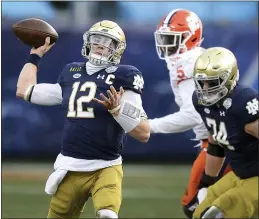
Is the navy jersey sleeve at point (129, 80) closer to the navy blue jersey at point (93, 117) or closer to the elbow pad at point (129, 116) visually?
the navy blue jersey at point (93, 117)

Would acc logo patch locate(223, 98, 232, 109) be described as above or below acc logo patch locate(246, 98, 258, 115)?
below

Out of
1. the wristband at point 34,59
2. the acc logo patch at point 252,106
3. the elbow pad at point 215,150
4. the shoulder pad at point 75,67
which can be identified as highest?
the wristband at point 34,59

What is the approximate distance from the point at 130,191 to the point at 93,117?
4.26m

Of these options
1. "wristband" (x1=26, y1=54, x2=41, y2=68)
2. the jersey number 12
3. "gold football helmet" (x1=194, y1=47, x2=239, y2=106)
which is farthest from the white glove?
"wristband" (x1=26, y1=54, x2=41, y2=68)

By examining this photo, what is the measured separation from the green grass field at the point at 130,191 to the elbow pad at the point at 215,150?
163 cm

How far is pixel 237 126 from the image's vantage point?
4676mm

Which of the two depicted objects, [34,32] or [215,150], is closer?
[34,32]

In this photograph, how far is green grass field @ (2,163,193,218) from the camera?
22.6ft

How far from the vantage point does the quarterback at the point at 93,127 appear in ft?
14.3

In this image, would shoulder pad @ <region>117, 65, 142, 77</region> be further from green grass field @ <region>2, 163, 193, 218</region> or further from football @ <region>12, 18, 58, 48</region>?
green grass field @ <region>2, 163, 193, 218</region>

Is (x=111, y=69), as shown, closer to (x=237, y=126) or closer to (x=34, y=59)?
(x=34, y=59)

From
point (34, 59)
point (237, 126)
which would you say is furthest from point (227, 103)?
point (34, 59)

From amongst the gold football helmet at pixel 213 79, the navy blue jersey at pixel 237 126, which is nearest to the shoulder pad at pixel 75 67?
the gold football helmet at pixel 213 79

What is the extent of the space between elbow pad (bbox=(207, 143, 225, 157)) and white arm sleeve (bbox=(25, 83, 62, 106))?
1.08 meters
